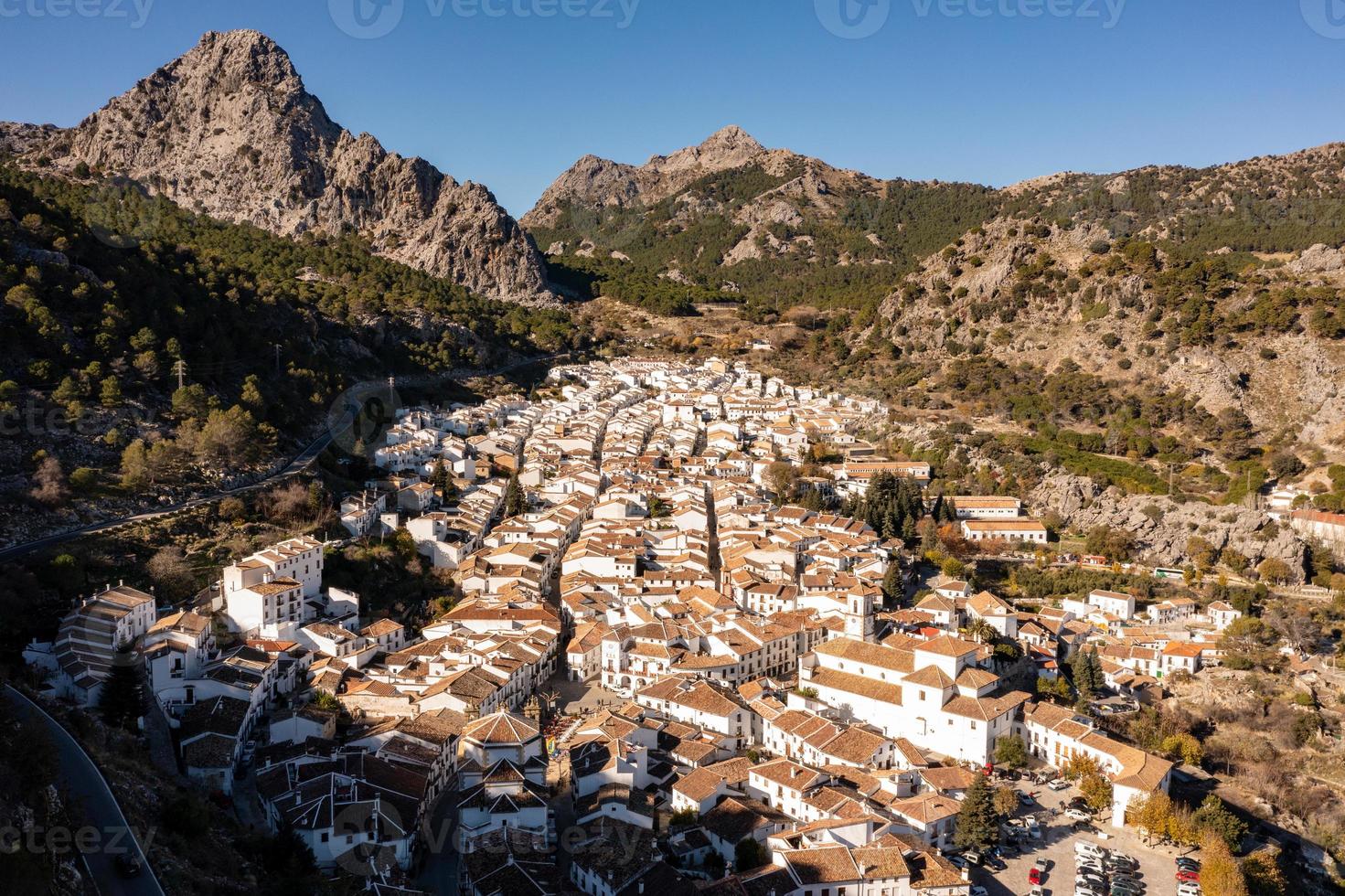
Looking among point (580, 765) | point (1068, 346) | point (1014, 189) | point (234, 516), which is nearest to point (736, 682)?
point (580, 765)

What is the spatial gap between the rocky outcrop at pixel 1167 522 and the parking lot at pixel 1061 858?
58.9 ft

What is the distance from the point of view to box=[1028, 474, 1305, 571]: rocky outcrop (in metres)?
32.9

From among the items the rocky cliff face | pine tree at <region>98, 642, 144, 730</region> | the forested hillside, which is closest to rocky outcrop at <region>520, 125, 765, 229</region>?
the rocky cliff face

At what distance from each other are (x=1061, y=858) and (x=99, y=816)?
55.4ft

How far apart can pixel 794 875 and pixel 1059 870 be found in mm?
5750

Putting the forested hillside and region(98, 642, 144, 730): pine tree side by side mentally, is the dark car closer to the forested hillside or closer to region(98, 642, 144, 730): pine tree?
region(98, 642, 144, 730): pine tree

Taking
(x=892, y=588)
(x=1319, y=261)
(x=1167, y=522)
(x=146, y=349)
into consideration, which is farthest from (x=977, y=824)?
(x=1319, y=261)

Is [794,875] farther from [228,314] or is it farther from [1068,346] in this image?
[1068,346]

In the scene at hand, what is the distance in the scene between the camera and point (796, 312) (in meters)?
80.4

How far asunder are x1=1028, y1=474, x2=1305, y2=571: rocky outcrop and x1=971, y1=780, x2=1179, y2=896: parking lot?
58.9ft

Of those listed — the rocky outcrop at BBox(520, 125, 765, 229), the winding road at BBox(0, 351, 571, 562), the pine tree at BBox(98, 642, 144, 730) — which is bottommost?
the pine tree at BBox(98, 642, 144, 730)

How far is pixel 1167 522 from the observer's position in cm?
3525

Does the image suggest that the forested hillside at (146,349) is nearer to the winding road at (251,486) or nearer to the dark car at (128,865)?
the winding road at (251,486)

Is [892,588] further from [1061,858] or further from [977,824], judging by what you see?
[977,824]
